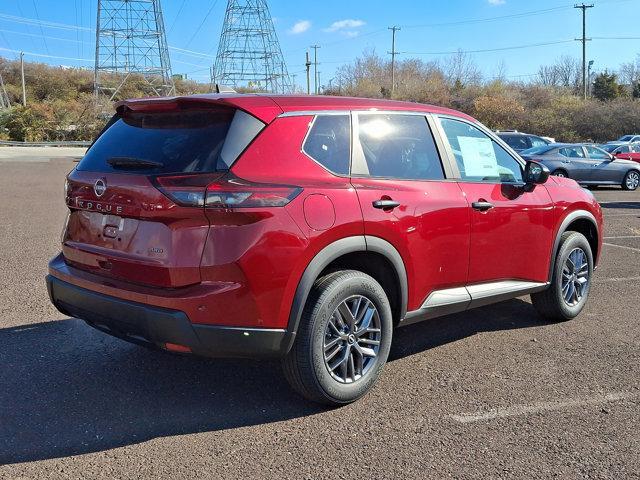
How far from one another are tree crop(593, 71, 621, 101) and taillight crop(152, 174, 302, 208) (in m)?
71.1

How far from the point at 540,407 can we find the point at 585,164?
17596mm

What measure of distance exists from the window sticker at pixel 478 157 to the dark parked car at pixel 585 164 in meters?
15.1

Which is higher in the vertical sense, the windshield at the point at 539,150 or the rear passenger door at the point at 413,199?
the windshield at the point at 539,150

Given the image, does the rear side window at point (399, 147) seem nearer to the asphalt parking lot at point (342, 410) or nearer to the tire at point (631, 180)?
the asphalt parking lot at point (342, 410)

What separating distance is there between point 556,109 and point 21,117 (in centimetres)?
4345

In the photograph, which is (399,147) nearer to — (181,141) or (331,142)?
(331,142)

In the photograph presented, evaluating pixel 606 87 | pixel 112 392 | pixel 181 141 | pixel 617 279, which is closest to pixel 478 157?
pixel 181 141

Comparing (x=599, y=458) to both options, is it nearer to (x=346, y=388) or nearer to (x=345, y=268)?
(x=346, y=388)

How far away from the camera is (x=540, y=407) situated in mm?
3770

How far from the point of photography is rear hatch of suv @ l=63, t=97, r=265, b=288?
3.25 m

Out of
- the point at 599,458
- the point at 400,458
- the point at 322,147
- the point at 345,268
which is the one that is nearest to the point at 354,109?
the point at 322,147

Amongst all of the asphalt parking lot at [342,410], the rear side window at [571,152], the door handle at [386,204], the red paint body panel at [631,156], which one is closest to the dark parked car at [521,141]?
the rear side window at [571,152]

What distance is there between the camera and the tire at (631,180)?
20.5 m

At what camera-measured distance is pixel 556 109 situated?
54.9 m
